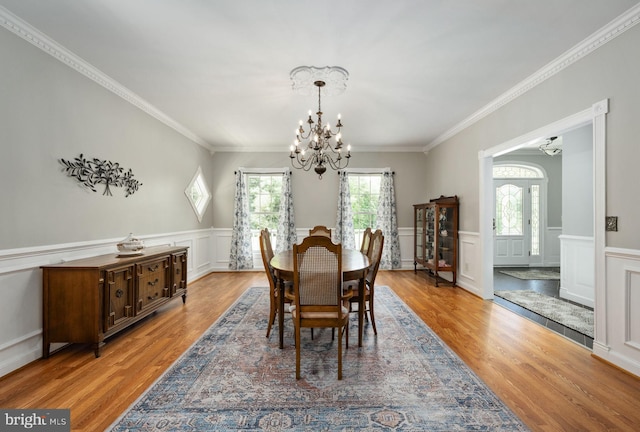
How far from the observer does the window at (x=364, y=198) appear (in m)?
6.19

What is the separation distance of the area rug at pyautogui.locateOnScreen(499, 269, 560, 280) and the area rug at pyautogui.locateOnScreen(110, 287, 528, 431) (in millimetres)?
4055

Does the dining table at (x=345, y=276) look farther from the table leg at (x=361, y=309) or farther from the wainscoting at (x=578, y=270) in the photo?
the wainscoting at (x=578, y=270)

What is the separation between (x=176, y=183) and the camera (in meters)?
4.62

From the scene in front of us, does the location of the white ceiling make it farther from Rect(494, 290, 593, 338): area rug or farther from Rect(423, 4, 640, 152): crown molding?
Rect(494, 290, 593, 338): area rug

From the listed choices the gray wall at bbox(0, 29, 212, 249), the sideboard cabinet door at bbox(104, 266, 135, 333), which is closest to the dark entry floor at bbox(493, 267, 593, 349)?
the sideboard cabinet door at bbox(104, 266, 135, 333)

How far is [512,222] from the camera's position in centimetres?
673

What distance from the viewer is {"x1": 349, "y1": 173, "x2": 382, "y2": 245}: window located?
619cm

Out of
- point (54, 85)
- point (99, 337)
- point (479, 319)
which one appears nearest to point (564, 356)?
point (479, 319)

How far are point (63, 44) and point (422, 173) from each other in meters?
5.84

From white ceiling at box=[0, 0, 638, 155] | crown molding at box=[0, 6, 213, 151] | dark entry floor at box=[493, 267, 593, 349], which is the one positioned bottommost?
dark entry floor at box=[493, 267, 593, 349]

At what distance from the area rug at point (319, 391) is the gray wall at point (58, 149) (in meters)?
1.65

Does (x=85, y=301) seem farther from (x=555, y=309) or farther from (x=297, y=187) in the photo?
(x=555, y=309)

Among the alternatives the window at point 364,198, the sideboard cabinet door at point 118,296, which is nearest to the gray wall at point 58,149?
the sideboard cabinet door at point 118,296

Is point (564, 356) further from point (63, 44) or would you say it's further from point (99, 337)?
point (63, 44)
